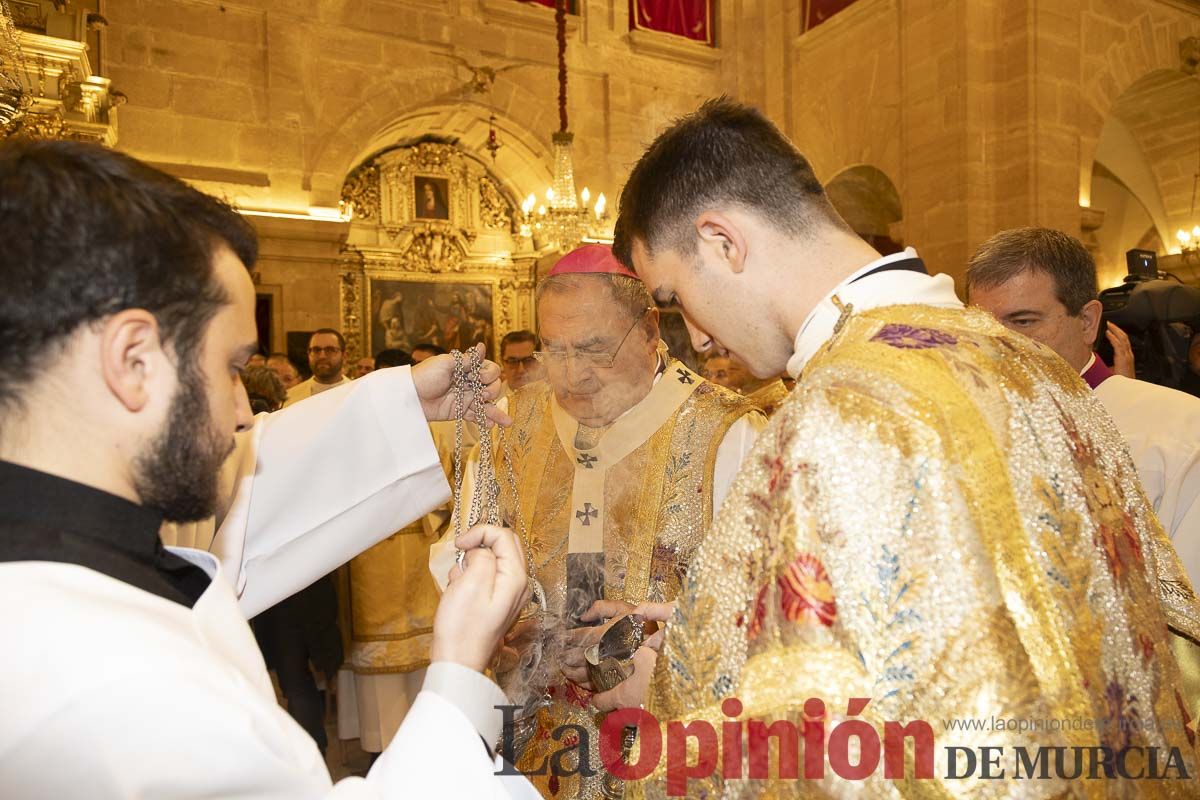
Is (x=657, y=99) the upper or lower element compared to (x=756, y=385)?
upper

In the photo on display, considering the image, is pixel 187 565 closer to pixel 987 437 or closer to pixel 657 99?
pixel 987 437

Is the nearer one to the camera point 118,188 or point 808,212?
point 118,188

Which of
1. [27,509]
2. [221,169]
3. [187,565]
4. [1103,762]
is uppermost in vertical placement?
[221,169]

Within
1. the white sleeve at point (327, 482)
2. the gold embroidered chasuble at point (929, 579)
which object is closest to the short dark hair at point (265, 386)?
the white sleeve at point (327, 482)

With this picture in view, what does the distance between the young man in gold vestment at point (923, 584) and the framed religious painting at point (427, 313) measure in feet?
36.3

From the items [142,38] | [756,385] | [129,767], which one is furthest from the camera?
[142,38]

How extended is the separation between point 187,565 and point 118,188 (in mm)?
523

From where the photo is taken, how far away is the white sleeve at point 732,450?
2352 mm

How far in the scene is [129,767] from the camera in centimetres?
85

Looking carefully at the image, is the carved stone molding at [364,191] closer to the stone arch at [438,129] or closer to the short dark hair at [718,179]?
the stone arch at [438,129]

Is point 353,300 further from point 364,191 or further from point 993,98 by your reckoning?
point 993,98

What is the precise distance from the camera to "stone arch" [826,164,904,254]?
11.9m

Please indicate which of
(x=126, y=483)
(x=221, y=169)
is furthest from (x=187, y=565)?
(x=221, y=169)

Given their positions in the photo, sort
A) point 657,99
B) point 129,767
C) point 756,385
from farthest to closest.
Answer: point 657,99, point 756,385, point 129,767
